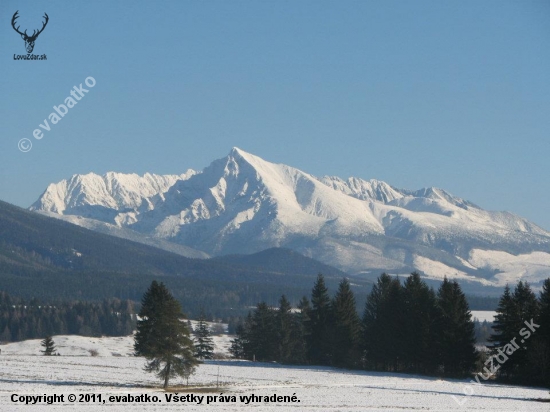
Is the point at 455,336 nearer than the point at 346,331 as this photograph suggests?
Yes

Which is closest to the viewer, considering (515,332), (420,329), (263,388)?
(263,388)

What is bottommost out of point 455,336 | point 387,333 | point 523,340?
point 523,340

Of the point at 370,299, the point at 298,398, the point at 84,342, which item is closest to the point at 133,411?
the point at 298,398

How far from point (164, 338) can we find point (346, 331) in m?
42.3

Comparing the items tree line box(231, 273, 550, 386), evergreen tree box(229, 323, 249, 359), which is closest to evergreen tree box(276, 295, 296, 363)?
tree line box(231, 273, 550, 386)

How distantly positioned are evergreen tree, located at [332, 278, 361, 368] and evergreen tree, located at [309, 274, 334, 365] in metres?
1.09

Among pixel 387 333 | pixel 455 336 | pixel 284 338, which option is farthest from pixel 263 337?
pixel 455 336

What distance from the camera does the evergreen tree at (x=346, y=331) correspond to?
4806 inches

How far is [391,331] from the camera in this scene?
381ft

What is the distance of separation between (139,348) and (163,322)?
10.1ft

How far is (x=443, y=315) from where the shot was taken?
4294 inches

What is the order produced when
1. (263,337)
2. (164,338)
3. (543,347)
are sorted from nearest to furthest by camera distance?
(164,338) → (543,347) → (263,337)

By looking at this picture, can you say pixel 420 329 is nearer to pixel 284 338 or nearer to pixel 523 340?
pixel 523 340

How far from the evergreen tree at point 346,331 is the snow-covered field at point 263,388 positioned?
7.94 metres
